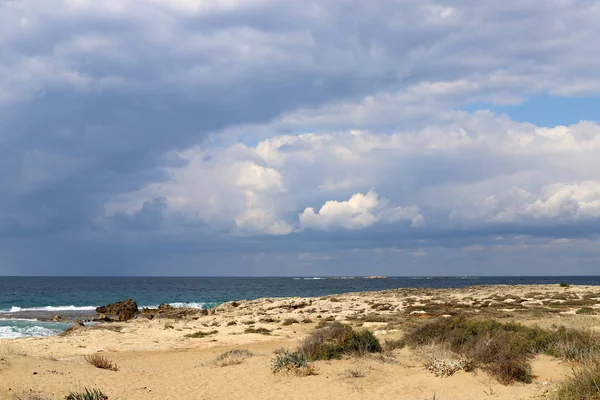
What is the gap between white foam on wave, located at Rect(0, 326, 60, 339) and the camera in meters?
34.1

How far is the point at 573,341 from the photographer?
643 inches

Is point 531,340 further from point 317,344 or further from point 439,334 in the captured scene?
point 317,344

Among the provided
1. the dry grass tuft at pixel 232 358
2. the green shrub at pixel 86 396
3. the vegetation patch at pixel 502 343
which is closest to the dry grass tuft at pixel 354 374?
the vegetation patch at pixel 502 343

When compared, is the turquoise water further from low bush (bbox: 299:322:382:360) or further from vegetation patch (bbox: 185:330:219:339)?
low bush (bbox: 299:322:382:360)

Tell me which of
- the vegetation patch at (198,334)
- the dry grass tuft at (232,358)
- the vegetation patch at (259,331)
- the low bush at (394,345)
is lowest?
the vegetation patch at (198,334)

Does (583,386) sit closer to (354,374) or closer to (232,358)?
(354,374)

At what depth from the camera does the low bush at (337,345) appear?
17.5m

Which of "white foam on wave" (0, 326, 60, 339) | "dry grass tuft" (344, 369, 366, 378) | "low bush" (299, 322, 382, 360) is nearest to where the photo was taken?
"dry grass tuft" (344, 369, 366, 378)

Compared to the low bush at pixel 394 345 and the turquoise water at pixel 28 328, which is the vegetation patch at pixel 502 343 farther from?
the turquoise water at pixel 28 328

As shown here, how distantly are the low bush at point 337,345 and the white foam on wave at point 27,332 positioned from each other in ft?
77.7

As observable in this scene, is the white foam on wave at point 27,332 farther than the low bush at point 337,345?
Yes

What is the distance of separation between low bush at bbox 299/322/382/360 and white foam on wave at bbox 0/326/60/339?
2368cm

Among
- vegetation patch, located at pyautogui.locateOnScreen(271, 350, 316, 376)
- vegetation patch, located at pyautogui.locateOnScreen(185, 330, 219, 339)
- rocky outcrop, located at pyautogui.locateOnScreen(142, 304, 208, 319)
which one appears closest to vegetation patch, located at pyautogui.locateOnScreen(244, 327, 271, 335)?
vegetation patch, located at pyautogui.locateOnScreen(185, 330, 219, 339)

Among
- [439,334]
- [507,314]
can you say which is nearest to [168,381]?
[439,334]
